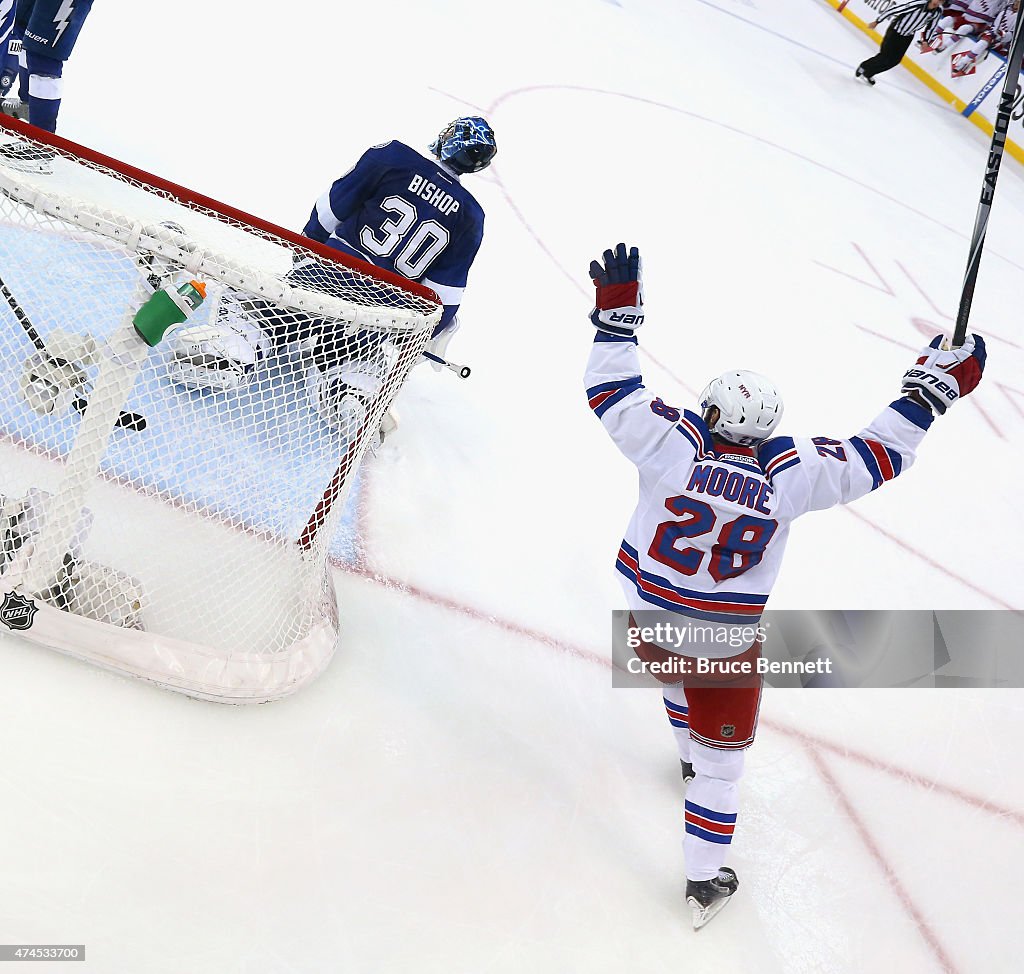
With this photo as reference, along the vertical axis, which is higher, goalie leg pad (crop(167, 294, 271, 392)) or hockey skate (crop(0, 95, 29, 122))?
goalie leg pad (crop(167, 294, 271, 392))

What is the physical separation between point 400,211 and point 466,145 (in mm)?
222

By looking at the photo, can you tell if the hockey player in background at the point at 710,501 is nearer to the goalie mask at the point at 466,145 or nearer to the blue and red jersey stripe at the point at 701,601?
the blue and red jersey stripe at the point at 701,601

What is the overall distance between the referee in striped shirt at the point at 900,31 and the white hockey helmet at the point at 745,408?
6.79 m

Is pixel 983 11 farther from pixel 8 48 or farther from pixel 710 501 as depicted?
pixel 710 501

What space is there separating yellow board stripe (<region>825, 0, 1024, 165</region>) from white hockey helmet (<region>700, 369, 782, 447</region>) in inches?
279

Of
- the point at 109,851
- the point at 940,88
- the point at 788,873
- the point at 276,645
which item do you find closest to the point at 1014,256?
the point at 940,88

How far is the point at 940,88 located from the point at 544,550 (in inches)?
297

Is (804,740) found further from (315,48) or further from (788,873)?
(315,48)

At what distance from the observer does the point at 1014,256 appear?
609 cm

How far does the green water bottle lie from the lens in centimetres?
156

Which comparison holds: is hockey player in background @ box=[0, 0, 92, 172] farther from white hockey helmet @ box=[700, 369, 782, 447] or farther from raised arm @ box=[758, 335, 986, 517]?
raised arm @ box=[758, 335, 986, 517]

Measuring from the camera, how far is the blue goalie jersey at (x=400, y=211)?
2447 mm

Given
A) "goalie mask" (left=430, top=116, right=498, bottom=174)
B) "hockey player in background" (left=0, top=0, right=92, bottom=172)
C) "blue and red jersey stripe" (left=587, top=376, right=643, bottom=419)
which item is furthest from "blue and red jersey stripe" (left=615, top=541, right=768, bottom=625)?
"hockey player in background" (left=0, top=0, right=92, bottom=172)

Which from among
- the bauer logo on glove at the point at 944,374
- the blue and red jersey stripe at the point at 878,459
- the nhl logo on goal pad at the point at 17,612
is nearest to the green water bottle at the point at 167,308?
the nhl logo on goal pad at the point at 17,612
